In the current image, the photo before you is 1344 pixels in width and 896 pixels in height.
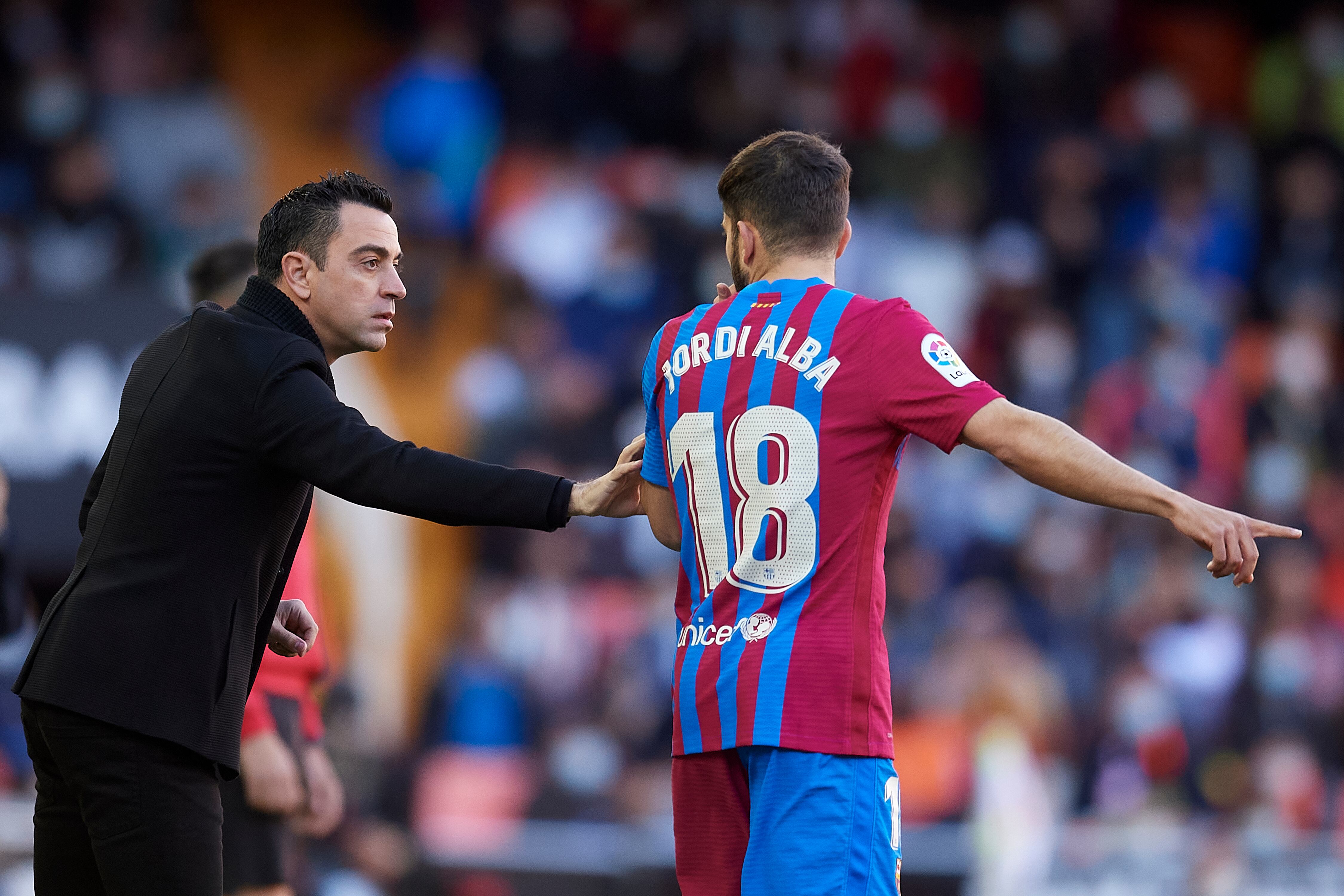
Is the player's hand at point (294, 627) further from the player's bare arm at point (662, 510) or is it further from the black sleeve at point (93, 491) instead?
the player's bare arm at point (662, 510)

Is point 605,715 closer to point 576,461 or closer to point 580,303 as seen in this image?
point 576,461

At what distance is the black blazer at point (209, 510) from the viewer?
2691 mm

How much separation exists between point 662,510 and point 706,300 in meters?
6.88

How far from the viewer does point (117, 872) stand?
265cm

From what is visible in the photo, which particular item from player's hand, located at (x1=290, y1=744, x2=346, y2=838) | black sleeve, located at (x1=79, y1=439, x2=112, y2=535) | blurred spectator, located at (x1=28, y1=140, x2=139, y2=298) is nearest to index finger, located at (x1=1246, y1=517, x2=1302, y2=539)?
Answer: black sleeve, located at (x1=79, y1=439, x2=112, y2=535)

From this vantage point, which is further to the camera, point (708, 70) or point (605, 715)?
point (708, 70)

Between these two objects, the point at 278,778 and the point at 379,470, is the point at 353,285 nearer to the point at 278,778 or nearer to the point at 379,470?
the point at 379,470

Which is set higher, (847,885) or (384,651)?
(384,651)

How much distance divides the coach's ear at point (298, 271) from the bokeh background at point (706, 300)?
A: 15.0 ft

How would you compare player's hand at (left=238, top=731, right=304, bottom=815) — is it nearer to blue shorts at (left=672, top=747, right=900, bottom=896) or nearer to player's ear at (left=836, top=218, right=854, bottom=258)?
blue shorts at (left=672, top=747, right=900, bottom=896)

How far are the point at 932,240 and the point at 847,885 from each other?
8.57 metres

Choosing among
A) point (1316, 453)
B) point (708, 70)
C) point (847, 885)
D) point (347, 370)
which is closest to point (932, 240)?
point (708, 70)

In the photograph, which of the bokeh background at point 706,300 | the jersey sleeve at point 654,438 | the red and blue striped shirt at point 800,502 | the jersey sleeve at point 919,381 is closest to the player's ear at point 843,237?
the red and blue striped shirt at point 800,502

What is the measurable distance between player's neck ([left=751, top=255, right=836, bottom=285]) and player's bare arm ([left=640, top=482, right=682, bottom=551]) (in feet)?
1.73
